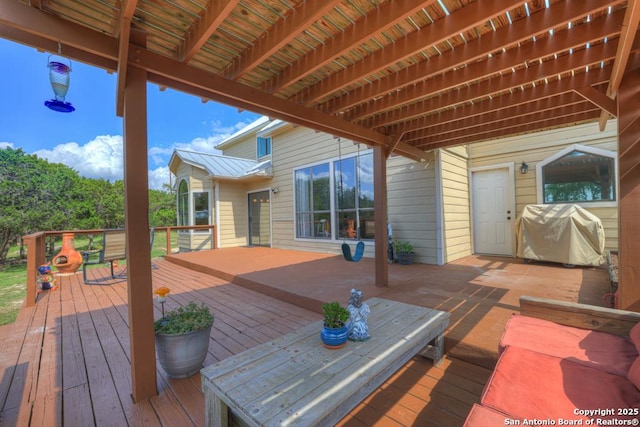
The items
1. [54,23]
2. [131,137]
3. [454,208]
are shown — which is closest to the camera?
[54,23]

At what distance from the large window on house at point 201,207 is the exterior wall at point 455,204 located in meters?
7.29

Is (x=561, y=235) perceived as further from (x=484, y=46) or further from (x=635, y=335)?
(x=484, y=46)

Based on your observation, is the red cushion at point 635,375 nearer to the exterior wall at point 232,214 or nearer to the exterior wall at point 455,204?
the exterior wall at point 455,204

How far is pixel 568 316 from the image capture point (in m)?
1.92

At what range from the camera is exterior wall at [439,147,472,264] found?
5422mm

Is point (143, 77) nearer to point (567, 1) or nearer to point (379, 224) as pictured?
point (567, 1)

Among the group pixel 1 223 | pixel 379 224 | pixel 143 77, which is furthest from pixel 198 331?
pixel 1 223

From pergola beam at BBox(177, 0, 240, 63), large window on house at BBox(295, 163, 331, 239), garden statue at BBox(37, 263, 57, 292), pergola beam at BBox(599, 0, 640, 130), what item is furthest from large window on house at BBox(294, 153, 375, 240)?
garden statue at BBox(37, 263, 57, 292)

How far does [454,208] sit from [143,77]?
5.67 meters

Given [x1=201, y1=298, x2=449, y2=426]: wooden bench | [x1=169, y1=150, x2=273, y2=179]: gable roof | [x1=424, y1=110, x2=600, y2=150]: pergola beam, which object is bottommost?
[x1=201, y1=298, x2=449, y2=426]: wooden bench

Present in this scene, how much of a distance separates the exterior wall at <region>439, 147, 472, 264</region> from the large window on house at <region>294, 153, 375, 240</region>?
1.50 meters

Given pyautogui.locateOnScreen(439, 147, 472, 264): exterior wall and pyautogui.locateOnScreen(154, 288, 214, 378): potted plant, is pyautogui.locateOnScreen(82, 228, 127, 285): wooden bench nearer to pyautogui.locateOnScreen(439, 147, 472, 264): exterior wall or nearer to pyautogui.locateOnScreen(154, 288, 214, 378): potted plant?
pyautogui.locateOnScreen(154, 288, 214, 378): potted plant

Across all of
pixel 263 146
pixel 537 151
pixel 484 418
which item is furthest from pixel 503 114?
pixel 263 146

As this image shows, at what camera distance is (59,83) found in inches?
70.4
